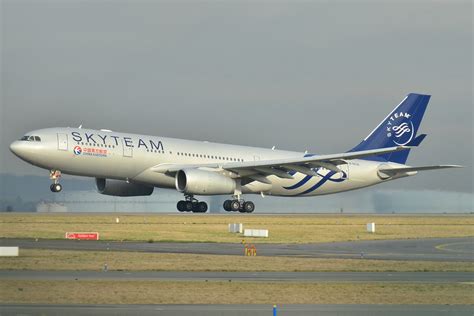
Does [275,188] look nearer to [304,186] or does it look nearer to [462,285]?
[304,186]

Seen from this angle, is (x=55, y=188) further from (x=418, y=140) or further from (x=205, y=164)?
(x=418, y=140)

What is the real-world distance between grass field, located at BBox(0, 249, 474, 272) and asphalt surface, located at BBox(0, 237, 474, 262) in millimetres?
2664

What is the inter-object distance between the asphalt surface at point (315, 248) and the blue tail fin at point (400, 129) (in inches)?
758

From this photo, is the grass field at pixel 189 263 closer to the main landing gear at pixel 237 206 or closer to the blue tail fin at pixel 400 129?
the main landing gear at pixel 237 206

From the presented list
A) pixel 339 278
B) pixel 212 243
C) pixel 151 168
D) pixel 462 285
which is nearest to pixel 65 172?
pixel 151 168

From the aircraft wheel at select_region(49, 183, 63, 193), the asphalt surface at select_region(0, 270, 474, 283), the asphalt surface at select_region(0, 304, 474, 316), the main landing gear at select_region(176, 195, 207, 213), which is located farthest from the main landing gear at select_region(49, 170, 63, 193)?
the asphalt surface at select_region(0, 304, 474, 316)

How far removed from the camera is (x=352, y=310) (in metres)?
24.5

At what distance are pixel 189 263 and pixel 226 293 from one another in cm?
1013

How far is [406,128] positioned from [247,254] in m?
34.7

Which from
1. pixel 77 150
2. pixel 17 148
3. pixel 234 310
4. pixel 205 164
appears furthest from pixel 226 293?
pixel 205 164

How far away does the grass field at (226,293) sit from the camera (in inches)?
1027

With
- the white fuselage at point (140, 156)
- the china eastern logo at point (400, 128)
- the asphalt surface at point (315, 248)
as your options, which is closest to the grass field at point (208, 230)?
the white fuselage at point (140, 156)

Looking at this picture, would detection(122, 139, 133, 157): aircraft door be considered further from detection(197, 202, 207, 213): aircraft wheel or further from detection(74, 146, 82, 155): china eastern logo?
detection(197, 202, 207, 213): aircraft wheel

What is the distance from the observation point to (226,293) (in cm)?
2783
